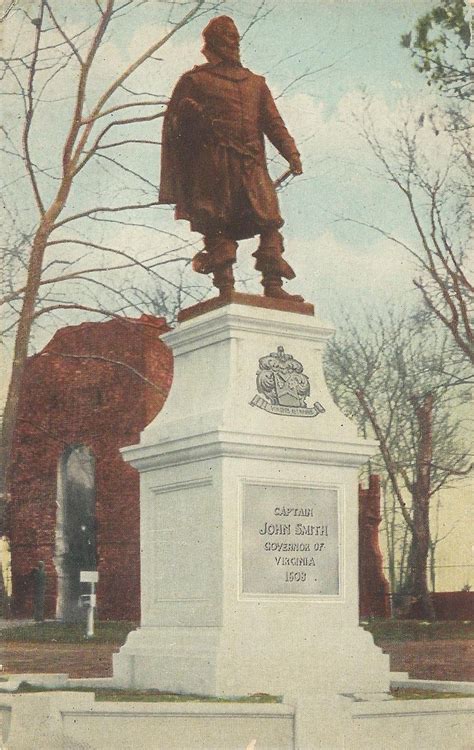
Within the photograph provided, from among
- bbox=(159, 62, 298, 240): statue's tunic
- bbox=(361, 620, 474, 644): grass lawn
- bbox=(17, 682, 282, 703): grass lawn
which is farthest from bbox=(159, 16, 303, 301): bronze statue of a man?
bbox=(361, 620, 474, 644): grass lawn

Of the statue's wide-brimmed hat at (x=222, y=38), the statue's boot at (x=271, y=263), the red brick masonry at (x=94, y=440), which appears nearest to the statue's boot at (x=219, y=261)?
the statue's boot at (x=271, y=263)

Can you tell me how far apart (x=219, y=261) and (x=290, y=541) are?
2197 mm

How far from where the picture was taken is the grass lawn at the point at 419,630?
18.8m

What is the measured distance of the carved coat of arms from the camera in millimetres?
8797

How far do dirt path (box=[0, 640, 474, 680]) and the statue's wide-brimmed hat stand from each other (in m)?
7.60

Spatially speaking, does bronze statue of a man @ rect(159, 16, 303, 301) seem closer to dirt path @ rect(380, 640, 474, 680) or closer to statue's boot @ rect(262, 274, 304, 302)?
statue's boot @ rect(262, 274, 304, 302)

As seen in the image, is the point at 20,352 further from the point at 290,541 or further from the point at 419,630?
the point at 419,630

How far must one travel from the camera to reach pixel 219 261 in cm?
931

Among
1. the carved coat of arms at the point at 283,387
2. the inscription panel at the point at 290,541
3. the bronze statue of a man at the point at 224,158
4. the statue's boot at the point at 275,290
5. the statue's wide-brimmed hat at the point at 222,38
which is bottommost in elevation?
the inscription panel at the point at 290,541

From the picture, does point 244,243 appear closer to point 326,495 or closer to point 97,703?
point 326,495

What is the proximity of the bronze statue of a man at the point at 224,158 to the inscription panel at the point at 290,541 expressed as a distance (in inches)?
62.3

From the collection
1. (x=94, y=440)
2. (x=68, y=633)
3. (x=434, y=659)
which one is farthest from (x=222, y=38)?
(x=94, y=440)

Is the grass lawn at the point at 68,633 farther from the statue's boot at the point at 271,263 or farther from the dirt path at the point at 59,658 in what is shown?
the statue's boot at the point at 271,263

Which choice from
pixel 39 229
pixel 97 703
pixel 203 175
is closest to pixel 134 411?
pixel 39 229
